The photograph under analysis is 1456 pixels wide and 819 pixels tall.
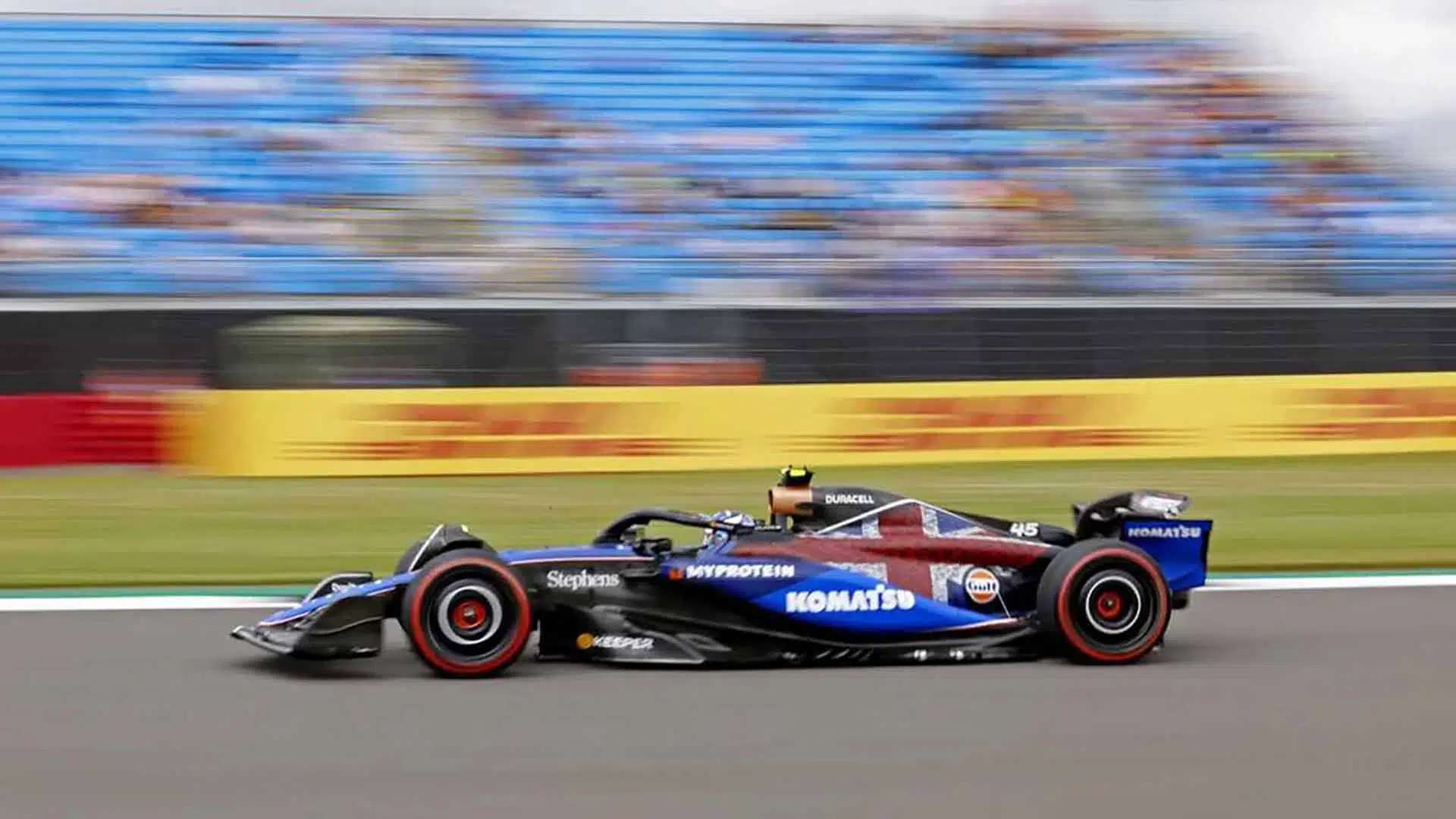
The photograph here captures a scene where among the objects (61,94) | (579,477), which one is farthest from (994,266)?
(61,94)

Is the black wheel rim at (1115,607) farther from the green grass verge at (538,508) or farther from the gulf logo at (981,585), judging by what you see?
the green grass verge at (538,508)

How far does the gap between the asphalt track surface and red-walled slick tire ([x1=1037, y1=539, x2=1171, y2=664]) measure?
3.9 inches

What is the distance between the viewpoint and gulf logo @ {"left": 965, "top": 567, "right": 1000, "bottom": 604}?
6.25 metres

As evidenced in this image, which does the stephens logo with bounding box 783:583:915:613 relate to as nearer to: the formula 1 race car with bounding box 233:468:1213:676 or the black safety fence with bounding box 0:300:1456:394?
the formula 1 race car with bounding box 233:468:1213:676

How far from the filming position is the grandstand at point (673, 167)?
16141mm

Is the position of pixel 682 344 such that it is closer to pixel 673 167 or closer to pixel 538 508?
pixel 673 167

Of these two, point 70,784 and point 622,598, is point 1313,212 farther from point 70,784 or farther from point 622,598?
point 70,784

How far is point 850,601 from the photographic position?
6.16 m

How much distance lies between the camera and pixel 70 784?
4664 millimetres

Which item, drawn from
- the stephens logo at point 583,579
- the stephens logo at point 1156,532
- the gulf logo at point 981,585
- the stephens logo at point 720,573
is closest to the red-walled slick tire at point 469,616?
the stephens logo at point 583,579

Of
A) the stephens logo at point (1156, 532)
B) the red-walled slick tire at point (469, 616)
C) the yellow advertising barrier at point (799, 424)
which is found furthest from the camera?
Answer: the yellow advertising barrier at point (799, 424)

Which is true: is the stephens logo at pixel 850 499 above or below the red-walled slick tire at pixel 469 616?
above

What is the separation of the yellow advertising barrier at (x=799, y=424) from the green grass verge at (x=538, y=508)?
0.15 m

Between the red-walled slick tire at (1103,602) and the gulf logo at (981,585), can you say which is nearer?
the red-walled slick tire at (1103,602)
